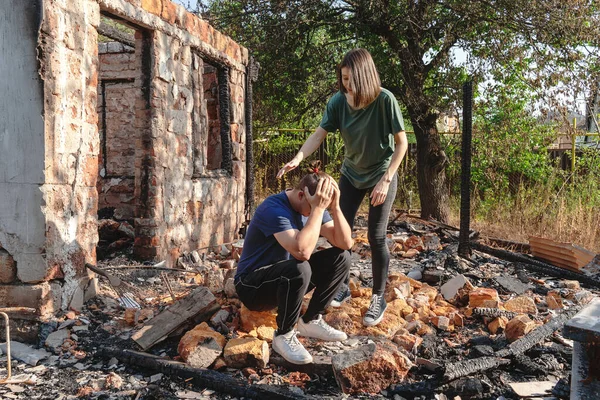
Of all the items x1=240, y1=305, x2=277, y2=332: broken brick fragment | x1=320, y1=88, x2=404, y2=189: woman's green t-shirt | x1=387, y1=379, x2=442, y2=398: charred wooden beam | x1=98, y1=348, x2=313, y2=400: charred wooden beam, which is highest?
x1=320, y1=88, x2=404, y2=189: woman's green t-shirt

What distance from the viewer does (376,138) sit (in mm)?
3744

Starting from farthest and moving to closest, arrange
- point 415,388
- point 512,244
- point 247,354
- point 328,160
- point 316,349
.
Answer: point 328,160 < point 512,244 < point 316,349 < point 247,354 < point 415,388

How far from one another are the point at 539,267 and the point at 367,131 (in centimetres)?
345

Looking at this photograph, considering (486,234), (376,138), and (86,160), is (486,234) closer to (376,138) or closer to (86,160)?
(376,138)

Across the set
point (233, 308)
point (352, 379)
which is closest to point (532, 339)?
point (352, 379)

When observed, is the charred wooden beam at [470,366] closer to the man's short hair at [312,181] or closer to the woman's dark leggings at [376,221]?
the woman's dark leggings at [376,221]

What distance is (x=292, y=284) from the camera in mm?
3172

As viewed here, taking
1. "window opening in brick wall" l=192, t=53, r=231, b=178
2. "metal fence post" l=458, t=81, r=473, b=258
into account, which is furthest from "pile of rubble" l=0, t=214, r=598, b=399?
"window opening in brick wall" l=192, t=53, r=231, b=178

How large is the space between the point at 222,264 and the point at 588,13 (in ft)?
19.8

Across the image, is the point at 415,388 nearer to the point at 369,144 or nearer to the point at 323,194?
the point at 323,194

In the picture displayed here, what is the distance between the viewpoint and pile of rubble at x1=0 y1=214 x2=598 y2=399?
312 centimetres

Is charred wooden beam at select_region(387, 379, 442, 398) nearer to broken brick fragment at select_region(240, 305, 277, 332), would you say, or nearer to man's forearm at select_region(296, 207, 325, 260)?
man's forearm at select_region(296, 207, 325, 260)

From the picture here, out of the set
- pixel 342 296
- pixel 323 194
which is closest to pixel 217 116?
pixel 342 296

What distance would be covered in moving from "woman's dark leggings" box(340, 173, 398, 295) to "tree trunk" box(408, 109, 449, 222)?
5053mm
